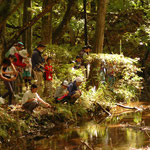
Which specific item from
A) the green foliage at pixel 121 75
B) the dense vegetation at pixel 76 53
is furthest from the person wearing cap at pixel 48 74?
the green foliage at pixel 121 75

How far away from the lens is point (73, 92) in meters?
10.1

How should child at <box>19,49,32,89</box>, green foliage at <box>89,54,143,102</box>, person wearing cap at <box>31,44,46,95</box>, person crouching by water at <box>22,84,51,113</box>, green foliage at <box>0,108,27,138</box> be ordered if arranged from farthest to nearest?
1. green foliage at <box>89,54,143,102</box>
2. child at <box>19,49,32,89</box>
3. person wearing cap at <box>31,44,46,95</box>
4. person crouching by water at <box>22,84,51,113</box>
5. green foliage at <box>0,108,27,138</box>

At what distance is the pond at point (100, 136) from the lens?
278 inches

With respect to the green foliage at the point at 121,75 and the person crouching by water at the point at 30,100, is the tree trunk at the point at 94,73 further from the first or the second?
the person crouching by water at the point at 30,100

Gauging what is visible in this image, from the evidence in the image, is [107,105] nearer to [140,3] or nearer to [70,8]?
[70,8]

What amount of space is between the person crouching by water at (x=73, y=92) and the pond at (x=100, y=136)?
0.91 metres

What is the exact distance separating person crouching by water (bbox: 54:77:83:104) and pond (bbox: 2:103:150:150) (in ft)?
2.97

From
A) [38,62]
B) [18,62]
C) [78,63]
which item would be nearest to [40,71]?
[38,62]

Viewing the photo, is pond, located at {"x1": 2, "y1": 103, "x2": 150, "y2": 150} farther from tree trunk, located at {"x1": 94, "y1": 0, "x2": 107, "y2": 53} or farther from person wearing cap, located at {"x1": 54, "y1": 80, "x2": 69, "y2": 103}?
tree trunk, located at {"x1": 94, "y1": 0, "x2": 107, "y2": 53}

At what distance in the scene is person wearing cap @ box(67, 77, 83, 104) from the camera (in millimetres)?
10164

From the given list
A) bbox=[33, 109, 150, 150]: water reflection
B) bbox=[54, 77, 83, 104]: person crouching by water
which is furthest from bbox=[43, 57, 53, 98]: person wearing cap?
bbox=[33, 109, 150, 150]: water reflection

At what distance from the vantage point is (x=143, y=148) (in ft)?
20.9

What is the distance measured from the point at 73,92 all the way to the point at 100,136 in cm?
245

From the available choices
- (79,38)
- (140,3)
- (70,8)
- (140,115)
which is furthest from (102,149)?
(79,38)
